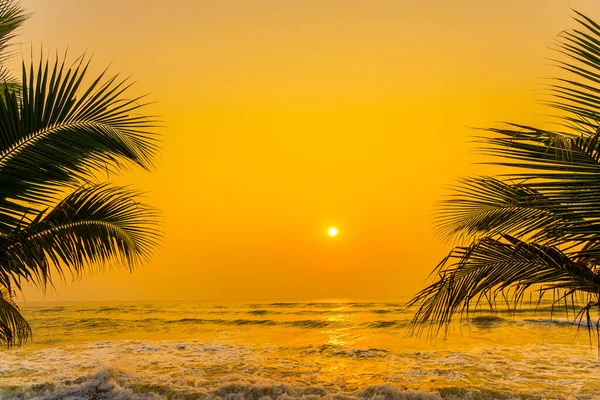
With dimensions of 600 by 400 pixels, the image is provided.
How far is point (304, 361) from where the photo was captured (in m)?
15.7

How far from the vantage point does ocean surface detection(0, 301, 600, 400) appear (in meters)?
11.4

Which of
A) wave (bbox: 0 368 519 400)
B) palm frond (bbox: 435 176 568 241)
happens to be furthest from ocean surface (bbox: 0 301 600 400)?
palm frond (bbox: 435 176 568 241)

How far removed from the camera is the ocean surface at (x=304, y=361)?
11.4m

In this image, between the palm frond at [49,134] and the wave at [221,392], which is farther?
the wave at [221,392]

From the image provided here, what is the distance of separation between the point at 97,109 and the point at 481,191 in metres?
4.11

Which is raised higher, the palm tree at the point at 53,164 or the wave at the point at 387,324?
the palm tree at the point at 53,164

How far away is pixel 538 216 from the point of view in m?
4.47

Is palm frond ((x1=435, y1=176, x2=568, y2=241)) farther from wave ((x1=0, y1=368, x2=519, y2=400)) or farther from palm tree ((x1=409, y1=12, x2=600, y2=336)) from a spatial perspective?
wave ((x1=0, y1=368, x2=519, y2=400))

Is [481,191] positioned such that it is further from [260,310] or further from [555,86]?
[260,310]

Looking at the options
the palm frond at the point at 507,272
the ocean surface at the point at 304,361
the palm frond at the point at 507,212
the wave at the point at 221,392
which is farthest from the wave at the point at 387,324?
the palm frond at the point at 507,272

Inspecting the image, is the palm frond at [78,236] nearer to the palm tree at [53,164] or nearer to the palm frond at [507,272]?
the palm tree at [53,164]

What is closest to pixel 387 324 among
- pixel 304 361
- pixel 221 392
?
pixel 304 361

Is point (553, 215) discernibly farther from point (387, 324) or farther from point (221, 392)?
point (387, 324)

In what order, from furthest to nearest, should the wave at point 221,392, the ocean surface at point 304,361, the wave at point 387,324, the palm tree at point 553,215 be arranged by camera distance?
the wave at point 387,324, the ocean surface at point 304,361, the wave at point 221,392, the palm tree at point 553,215
